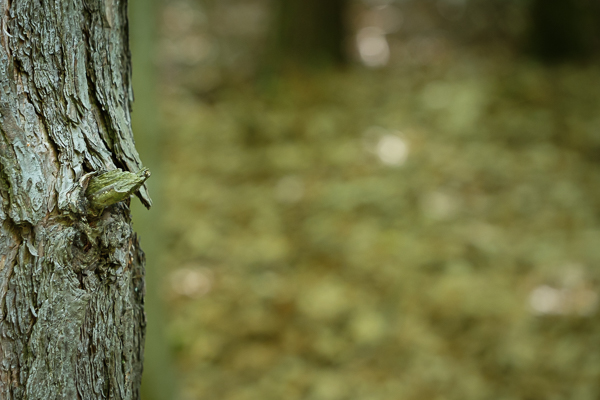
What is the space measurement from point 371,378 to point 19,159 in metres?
2.69

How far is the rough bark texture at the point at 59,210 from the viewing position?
0.82 metres

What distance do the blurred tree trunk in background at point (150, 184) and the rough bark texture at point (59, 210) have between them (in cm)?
155

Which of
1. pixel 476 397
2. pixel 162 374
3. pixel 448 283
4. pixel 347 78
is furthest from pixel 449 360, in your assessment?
pixel 347 78

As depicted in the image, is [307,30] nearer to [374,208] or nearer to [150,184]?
[374,208]

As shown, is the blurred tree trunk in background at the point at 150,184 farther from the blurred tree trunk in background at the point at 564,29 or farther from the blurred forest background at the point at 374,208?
the blurred tree trunk in background at the point at 564,29

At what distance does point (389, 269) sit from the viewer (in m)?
3.82

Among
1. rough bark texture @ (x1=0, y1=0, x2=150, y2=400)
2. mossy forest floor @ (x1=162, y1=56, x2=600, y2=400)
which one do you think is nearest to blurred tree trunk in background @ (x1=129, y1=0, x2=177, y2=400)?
mossy forest floor @ (x1=162, y1=56, x2=600, y2=400)

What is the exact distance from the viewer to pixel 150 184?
2586 millimetres

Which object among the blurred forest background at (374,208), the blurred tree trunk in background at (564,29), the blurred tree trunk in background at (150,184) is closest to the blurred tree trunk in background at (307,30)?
the blurred forest background at (374,208)

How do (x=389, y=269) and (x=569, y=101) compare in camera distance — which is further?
(x=569, y=101)

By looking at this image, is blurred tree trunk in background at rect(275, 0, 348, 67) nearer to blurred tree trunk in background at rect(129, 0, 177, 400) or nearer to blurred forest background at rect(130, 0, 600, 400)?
blurred forest background at rect(130, 0, 600, 400)

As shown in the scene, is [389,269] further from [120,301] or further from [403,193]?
[120,301]

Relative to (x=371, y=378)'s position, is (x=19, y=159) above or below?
below

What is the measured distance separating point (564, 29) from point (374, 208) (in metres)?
3.23
